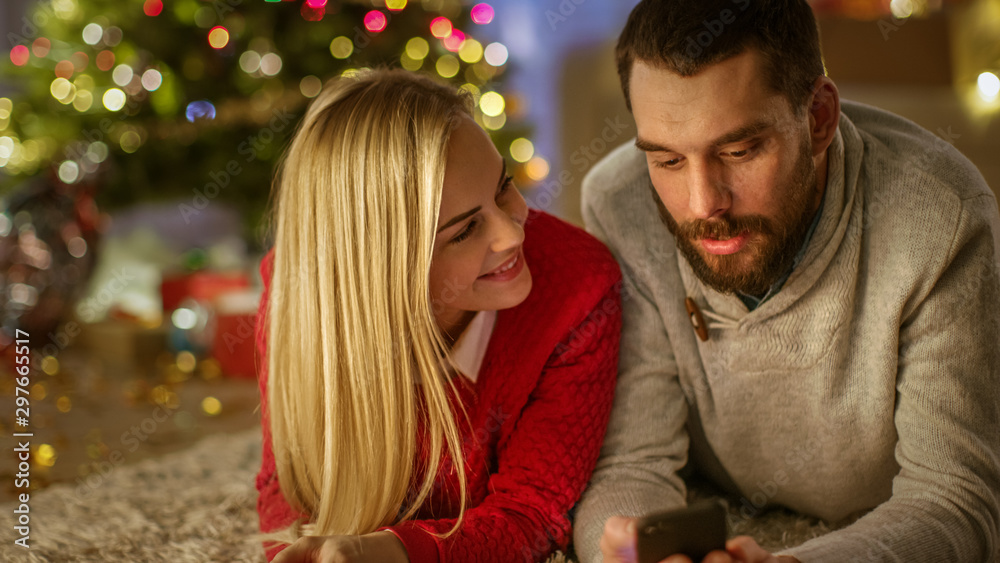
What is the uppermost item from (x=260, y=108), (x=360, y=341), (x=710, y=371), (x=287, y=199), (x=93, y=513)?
(x=260, y=108)

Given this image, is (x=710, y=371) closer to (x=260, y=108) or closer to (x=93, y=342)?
(x=260, y=108)

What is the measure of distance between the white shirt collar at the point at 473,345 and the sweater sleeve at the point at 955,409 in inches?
16.7

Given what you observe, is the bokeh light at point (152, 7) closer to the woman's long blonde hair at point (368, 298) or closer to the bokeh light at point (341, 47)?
the bokeh light at point (341, 47)

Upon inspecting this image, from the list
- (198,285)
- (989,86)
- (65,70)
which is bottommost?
(198,285)

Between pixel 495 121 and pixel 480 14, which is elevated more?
pixel 480 14

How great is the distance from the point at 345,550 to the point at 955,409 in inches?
25.2

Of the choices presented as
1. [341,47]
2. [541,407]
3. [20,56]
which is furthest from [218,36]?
[541,407]

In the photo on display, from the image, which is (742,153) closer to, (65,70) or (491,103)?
(491,103)

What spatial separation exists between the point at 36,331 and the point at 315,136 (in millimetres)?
1765

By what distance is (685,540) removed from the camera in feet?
2.32

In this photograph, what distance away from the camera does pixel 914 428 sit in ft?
2.88

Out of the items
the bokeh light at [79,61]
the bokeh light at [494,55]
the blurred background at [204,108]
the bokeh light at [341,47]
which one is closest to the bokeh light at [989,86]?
the blurred background at [204,108]

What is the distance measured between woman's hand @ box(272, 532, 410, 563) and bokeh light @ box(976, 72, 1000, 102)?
1789 mm

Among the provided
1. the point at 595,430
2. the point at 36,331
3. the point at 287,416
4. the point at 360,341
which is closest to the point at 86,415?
the point at 36,331
